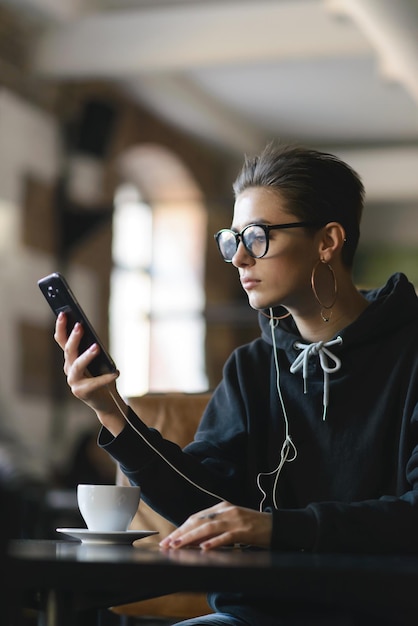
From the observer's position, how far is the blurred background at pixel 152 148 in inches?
279

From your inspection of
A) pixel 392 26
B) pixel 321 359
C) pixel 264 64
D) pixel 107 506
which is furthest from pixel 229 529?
pixel 264 64

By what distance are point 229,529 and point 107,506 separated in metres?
0.29

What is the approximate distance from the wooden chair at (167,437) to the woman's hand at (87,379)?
670 mm

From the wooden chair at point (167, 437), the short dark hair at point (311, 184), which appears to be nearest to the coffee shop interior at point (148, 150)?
the wooden chair at point (167, 437)

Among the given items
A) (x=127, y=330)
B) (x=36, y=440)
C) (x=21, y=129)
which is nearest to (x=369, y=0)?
(x=21, y=129)

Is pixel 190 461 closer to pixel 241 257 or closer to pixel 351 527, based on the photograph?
pixel 241 257

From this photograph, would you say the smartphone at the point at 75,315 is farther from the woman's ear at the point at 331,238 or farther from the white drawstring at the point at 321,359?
the woman's ear at the point at 331,238

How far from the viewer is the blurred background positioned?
708 cm

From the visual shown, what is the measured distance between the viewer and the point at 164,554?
1.22m

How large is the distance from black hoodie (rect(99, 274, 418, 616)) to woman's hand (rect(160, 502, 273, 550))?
320 mm

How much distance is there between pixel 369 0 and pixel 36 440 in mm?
4090

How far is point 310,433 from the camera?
1821 mm

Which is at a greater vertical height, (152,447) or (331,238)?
(331,238)

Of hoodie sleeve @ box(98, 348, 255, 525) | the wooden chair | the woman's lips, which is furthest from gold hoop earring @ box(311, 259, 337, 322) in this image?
the wooden chair
